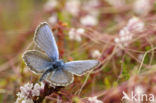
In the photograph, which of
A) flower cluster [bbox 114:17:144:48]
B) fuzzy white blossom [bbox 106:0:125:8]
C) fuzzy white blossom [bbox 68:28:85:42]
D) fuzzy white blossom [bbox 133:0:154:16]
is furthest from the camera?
fuzzy white blossom [bbox 106:0:125:8]

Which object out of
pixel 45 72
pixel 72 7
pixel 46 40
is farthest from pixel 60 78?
pixel 72 7

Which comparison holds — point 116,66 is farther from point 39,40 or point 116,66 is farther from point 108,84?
point 39,40

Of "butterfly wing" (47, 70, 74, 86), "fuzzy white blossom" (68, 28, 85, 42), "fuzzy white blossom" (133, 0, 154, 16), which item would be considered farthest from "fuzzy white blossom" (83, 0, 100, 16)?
"butterfly wing" (47, 70, 74, 86)

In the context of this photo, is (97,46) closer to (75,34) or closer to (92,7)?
(75,34)

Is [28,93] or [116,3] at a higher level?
[116,3]

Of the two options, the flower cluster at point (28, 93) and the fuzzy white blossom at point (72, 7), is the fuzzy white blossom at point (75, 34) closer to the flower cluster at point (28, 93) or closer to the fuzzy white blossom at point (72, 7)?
the flower cluster at point (28, 93)

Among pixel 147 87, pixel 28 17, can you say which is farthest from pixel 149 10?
pixel 28 17

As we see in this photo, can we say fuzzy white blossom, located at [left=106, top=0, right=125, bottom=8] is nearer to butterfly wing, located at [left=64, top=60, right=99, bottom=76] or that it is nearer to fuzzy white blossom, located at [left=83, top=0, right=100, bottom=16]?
fuzzy white blossom, located at [left=83, top=0, right=100, bottom=16]
